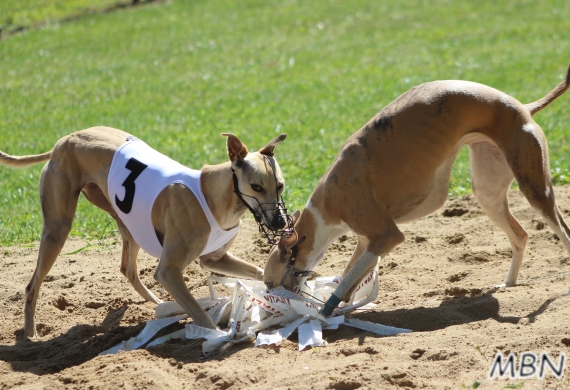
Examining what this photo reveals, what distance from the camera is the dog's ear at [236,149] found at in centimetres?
513

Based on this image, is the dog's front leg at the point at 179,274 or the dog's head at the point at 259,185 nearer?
the dog's head at the point at 259,185

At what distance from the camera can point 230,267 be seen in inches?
237

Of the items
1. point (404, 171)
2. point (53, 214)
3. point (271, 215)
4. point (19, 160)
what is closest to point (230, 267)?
point (271, 215)

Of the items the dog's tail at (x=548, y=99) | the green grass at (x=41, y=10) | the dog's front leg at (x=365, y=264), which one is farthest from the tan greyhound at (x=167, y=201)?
the green grass at (x=41, y=10)

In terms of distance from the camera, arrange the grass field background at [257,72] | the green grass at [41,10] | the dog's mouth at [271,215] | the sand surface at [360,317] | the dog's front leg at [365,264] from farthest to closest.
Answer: the green grass at [41,10]
the grass field background at [257,72]
the dog's front leg at [365,264]
the dog's mouth at [271,215]
the sand surface at [360,317]

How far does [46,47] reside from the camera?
2011 cm

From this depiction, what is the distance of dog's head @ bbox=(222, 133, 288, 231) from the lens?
503 centimetres

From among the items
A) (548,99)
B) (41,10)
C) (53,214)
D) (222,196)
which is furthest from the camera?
(41,10)

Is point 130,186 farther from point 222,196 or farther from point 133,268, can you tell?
point 133,268

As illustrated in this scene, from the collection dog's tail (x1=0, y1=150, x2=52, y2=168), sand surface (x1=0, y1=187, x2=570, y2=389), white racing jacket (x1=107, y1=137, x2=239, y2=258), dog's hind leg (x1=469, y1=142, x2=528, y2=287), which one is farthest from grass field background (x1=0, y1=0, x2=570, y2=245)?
white racing jacket (x1=107, y1=137, x2=239, y2=258)

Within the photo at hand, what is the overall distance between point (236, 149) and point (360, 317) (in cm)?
158

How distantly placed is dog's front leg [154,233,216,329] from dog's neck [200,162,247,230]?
299mm

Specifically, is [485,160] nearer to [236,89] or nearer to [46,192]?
[46,192]

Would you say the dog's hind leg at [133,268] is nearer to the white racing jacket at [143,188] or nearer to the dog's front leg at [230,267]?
the white racing jacket at [143,188]
